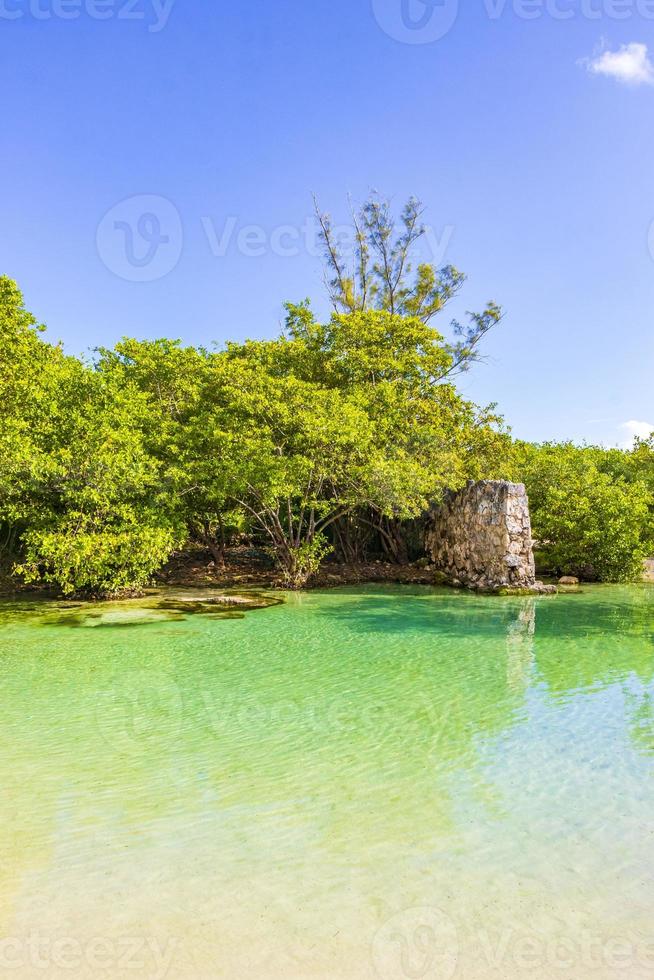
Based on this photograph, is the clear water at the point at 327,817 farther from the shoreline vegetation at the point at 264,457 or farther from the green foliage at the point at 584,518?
the green foliage at the point at 584,518

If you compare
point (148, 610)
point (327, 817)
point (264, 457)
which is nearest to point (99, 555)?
point (148, 610)

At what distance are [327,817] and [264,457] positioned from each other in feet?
40.7

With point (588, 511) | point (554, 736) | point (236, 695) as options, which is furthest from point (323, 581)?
point (554, 736)

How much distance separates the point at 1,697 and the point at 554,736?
6127mm

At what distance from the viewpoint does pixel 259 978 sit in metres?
2.77

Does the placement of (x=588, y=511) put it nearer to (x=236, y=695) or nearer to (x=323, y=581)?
(x=323, y=581)

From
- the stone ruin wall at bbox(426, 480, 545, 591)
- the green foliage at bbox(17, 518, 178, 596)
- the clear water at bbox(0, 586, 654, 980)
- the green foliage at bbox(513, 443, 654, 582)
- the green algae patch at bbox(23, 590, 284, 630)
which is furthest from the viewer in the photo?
the green foliage at bbox(513, 443, 654, 582)

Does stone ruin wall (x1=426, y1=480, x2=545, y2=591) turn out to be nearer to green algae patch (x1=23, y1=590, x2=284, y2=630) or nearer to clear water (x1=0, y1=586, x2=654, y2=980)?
green algae patch (x1=23, y1=590, x2=284, y2=630)

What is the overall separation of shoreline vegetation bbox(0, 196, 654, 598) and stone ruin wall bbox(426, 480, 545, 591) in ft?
3.24

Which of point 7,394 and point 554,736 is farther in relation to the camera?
point 7,394

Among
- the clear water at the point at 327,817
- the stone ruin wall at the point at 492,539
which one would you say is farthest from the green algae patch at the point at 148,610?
the stone ruin wall at the point at 492,539

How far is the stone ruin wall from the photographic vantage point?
17906mm

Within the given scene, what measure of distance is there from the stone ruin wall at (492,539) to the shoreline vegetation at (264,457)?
0.99m

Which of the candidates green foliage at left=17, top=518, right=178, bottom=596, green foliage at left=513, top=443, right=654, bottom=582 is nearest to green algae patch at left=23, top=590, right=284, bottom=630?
green foliage at left=17, top=518, right=178, bottom=596
